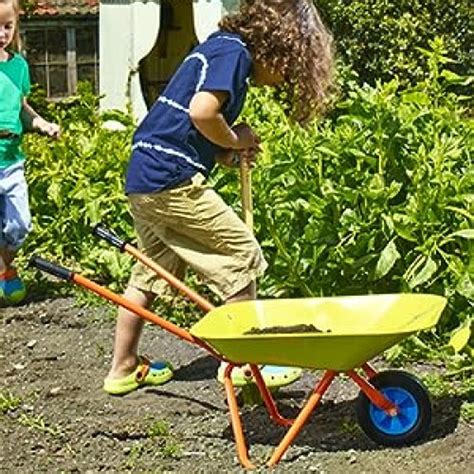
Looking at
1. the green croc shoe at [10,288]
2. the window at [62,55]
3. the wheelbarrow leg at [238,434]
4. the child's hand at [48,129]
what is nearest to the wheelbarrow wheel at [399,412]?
the wheelbarrow leg at [238,434]

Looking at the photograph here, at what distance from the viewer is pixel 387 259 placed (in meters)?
4.65

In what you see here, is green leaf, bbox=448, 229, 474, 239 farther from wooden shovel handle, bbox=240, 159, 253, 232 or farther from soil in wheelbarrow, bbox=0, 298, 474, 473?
wooden shovel handle, bbox=240, 159, 253, 232

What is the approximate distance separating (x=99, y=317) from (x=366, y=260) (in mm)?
1338

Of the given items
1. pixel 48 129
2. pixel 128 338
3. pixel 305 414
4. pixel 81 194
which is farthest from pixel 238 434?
pixel 81 194

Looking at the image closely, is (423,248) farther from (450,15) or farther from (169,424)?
(450,15)

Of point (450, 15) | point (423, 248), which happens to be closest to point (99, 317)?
point (423, 248)

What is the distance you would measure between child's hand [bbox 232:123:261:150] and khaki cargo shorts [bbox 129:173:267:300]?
176 mm

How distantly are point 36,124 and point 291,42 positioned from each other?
1751 millimetres

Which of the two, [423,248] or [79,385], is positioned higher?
[423,248]

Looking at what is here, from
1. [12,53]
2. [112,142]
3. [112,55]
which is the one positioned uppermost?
[12,53]

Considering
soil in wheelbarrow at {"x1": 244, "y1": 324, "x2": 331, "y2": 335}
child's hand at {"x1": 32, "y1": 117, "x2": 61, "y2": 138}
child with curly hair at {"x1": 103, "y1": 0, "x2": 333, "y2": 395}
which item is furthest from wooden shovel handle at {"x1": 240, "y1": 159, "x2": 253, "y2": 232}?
child's hand at {"x1": 32, "y1": 117, "x2": 61, "y2": 138}

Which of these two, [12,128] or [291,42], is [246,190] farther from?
[12,128]

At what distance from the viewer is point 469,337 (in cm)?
445

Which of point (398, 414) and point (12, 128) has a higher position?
point (12, 128)
